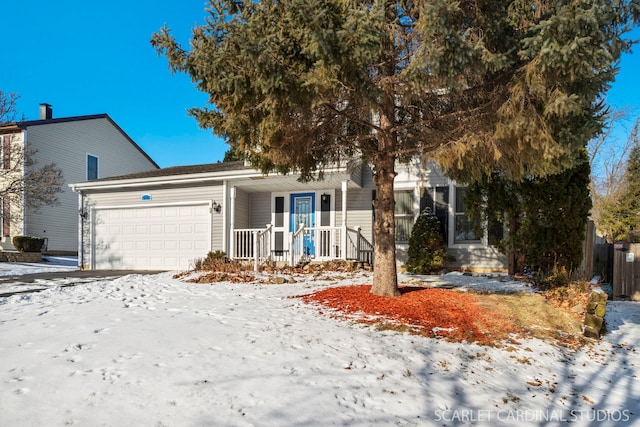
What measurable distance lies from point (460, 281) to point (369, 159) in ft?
11.7

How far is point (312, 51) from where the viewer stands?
392cm

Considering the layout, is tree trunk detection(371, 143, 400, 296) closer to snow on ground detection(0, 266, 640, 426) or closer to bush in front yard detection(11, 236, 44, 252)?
snow on ground detection(0, 266, 640, 426)

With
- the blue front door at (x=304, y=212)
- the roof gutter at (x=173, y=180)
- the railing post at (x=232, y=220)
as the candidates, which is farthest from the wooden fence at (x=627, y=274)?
the railing post at (x=232, y=220)

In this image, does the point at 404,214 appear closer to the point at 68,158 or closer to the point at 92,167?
A: the point at 68,158

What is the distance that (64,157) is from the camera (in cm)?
1872

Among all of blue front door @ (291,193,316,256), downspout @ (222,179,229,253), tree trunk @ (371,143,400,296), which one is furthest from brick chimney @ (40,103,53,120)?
tree trunk @ (371,143,400,296)

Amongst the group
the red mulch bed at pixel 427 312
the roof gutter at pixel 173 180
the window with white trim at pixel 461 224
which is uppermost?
the roof gutter at pixel 173 180

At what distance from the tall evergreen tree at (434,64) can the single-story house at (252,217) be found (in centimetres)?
528

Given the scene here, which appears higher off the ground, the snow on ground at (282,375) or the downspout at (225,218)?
the downspout at (225,218)

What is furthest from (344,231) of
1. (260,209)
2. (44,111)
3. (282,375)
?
(44,111)

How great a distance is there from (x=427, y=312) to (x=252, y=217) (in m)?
8.58

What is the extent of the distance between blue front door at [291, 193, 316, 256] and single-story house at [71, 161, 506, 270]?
30 millimetres

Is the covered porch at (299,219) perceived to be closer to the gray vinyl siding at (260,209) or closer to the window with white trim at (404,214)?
the gray vinyl siding at (260,209)

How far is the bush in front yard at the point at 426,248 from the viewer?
994 centimetres
